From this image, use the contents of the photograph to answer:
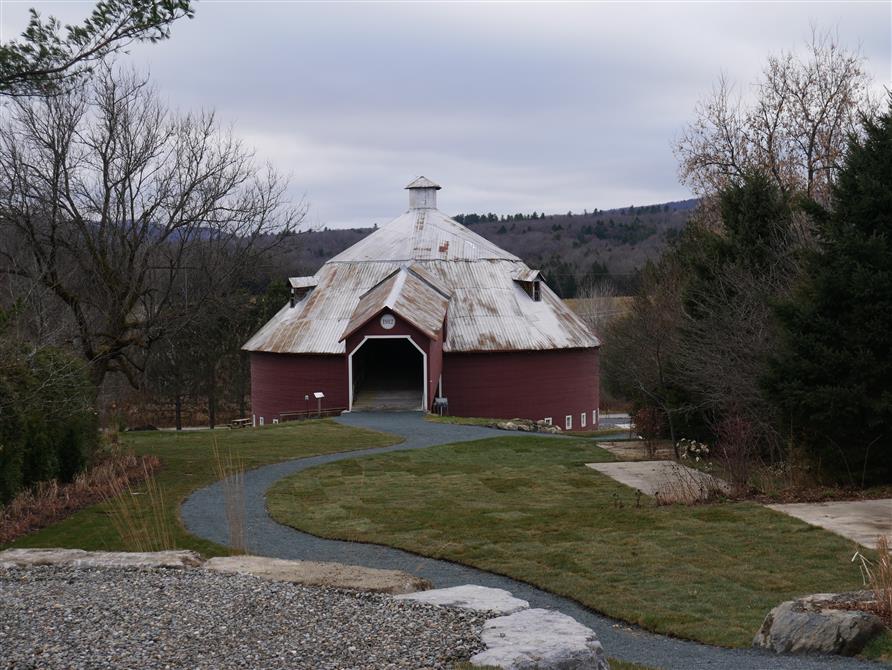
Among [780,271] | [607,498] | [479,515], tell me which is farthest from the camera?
[780,271]

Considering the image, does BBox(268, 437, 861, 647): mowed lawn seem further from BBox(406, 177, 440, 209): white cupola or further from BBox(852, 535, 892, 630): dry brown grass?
BBox(406, 177, 440, 209): white cupola

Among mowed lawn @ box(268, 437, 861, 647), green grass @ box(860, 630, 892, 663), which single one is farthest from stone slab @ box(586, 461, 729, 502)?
green grass @ box(860, 630, 892, 663)

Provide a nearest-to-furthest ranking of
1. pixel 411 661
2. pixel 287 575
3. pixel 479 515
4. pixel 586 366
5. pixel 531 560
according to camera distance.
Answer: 1. pixel 411 661
2. pixel 287 575
3. pixel 531 560
4. pixel 479 515
5. pixel 586 366

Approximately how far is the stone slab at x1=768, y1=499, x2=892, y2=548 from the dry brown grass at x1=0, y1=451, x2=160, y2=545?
888cm

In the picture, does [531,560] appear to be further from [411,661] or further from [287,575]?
[411,661]

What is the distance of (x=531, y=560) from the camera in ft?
35.9

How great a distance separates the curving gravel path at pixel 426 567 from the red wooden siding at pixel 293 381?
11494mm

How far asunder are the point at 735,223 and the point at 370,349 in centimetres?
1845

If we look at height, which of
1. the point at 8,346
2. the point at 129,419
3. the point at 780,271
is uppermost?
the point at 780,271

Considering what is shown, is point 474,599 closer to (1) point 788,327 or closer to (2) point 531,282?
(1) point 788,327

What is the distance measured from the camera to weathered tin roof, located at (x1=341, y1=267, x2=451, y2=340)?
31.2 m

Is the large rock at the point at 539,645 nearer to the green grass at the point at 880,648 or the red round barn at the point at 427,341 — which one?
the green grass at the point at 880,648


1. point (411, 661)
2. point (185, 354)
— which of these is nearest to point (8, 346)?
point (411, 661)

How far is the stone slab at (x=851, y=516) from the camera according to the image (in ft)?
36.0
